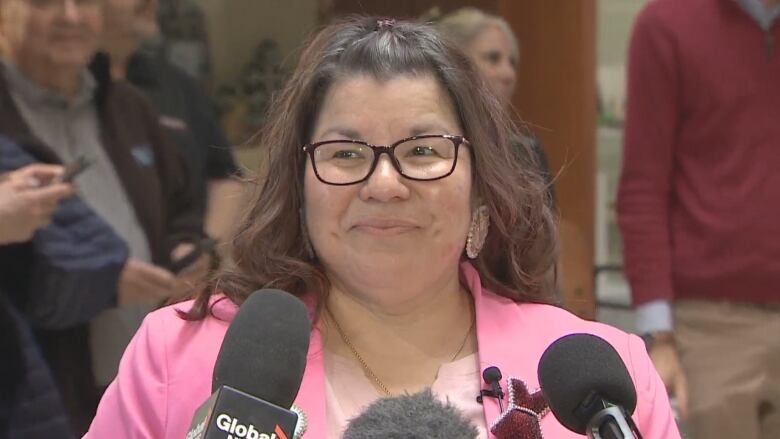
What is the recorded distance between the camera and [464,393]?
59.1 inches

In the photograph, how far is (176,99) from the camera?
8.72 ft

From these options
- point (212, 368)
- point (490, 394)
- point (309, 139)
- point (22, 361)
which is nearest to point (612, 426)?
point (490, 394)

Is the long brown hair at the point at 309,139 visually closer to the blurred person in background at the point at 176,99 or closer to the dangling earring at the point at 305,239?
the dangling earring at the point at 305,239

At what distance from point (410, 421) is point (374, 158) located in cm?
40

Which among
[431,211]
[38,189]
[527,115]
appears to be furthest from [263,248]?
[527,115]

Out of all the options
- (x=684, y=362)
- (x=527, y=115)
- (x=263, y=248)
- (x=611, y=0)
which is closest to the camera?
(x=263, y=248)

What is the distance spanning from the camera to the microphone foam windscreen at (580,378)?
1.05 m

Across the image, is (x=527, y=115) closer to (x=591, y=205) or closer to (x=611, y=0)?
(x=591, y=205)

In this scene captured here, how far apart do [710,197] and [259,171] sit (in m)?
1.11

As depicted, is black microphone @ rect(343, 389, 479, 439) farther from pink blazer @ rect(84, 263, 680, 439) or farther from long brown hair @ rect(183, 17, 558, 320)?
long brown hair @ rect(183, 17, 558, 320)

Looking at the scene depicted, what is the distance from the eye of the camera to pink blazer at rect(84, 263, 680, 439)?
4.63ft

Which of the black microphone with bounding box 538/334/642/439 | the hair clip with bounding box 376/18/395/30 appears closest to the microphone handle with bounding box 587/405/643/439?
the black microphone with bounding box 538/334/642/439

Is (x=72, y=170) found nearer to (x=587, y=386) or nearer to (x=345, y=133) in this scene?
(x=345, y=133)

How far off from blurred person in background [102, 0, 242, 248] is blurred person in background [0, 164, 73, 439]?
0.51 metres
